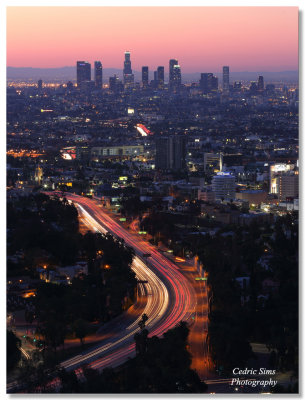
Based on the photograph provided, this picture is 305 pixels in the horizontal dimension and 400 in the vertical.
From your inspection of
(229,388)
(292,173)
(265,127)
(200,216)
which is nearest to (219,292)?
(229,388)

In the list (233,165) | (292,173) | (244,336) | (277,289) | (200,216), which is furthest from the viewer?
(233,165)

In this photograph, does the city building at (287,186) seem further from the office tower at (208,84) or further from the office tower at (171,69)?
the office tower at (171,69)

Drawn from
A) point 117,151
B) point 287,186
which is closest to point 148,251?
point 287,186

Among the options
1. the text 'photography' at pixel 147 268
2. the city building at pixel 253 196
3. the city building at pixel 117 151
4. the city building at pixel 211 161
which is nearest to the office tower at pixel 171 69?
the text 'photography' at pixel 147 268

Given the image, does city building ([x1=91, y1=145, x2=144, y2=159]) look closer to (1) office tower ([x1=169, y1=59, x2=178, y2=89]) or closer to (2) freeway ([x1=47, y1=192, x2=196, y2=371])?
(1) office tower ([x1=169, y1=59, x2=178, y2=89])

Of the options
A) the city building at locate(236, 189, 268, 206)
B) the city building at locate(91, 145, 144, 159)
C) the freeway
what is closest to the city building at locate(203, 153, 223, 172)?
the city building at locate(91, 145, 144, 159)

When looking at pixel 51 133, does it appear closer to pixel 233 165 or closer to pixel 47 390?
pixel 233 165
